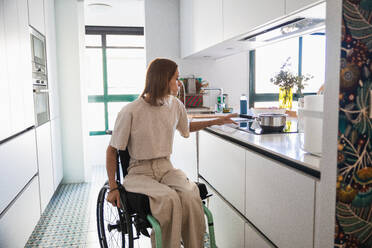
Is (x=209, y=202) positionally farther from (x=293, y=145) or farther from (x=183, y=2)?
(x=183, y=2)

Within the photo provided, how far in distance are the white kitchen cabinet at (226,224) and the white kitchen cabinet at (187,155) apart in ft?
1.48

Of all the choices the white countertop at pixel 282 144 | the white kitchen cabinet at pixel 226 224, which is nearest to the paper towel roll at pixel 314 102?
the white countertop at pixel 282 144

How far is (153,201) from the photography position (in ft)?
5.08

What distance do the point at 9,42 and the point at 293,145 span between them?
1.80 meters

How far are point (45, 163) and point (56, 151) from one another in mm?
594

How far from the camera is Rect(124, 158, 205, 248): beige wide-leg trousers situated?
5.01 ft

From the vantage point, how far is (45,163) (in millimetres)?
2945

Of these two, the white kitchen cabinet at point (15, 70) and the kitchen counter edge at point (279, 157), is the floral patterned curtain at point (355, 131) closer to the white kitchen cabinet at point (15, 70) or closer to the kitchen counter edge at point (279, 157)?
the kitchen counter edge at point (279, 157)

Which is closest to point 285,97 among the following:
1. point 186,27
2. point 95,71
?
point 186,27

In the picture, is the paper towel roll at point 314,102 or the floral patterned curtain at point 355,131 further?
the paper towel roll at point 314,102

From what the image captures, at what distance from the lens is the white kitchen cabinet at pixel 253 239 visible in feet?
4.92

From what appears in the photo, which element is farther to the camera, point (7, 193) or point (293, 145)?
point (7, 193)

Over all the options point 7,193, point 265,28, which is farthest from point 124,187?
point 265,28

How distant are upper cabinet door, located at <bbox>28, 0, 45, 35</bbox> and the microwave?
0.06 meters
